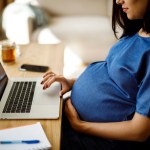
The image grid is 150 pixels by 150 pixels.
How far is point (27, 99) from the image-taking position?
3.36ft

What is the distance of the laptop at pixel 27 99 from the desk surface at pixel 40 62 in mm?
30

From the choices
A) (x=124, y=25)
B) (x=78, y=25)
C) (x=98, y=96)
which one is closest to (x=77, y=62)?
(x=78, y=25)

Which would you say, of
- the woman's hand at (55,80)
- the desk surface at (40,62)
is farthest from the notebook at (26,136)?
the woman's hand at (55,80)

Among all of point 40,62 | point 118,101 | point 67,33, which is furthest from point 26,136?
point 67,33

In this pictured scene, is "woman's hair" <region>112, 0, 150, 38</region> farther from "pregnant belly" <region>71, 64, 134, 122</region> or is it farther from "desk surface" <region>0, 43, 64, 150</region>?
"desk surface" <region>0, 43, 64, 150</region>

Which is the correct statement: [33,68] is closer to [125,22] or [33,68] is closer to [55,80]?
[55,80]

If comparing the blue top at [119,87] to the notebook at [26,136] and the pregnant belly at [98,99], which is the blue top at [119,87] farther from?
the notebook at [26,136]

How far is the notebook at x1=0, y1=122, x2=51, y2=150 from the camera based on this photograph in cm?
75

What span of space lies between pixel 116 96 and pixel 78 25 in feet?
6.80

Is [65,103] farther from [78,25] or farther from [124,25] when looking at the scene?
[78,25]

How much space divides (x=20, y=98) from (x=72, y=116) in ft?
0.67

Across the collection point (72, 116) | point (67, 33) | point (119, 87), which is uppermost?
point (119, 87)

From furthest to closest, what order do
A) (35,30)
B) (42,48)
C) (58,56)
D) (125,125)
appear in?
(35,30) < (42,48) < (58,56) < (125,125)

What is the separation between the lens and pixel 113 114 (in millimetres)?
979
